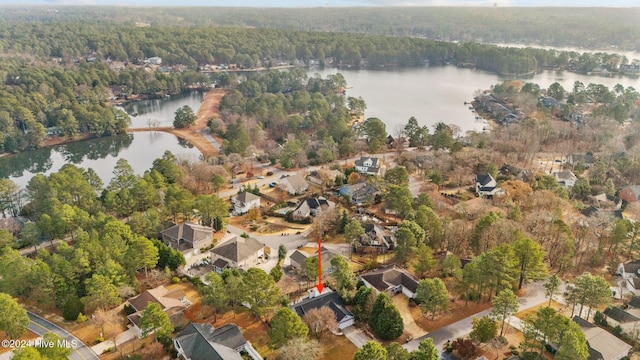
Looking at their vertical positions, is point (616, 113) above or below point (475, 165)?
above

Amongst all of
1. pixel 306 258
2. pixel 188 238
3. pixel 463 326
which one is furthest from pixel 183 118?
pixel 463 326

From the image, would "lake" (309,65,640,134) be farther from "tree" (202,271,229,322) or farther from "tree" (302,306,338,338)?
"tree" (302,306,338,338)

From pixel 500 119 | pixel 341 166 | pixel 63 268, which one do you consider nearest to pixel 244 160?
pixel 341 166

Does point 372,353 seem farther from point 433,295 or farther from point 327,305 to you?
point 433,295

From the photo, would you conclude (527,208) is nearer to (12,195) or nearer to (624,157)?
(624,157)

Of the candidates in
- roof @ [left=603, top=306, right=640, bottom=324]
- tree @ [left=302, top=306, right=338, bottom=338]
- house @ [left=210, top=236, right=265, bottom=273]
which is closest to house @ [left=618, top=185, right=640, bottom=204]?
roof @ [left=603, top=306, right=640, bottom=324]

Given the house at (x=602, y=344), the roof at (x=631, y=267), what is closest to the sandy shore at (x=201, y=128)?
the roof at (x=631, y=267)

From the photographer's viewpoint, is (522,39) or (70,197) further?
(522,39)

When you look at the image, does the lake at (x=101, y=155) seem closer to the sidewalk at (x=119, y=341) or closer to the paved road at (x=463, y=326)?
the sidewalk at (x=119, y=341)
